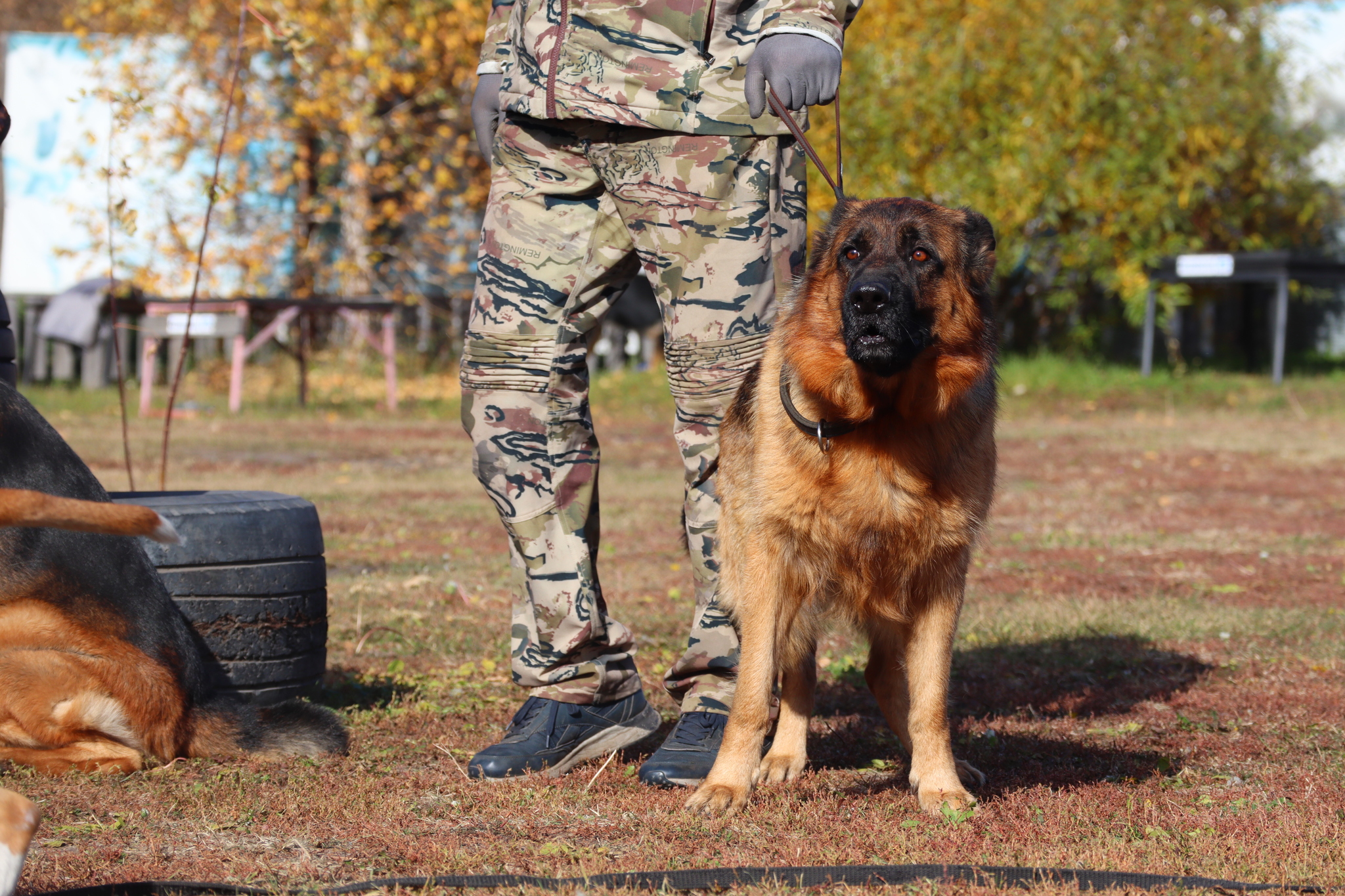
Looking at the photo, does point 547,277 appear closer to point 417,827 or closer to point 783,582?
point 783,582

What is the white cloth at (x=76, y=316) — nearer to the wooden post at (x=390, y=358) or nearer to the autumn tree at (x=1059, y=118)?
the wooden post at (x=390, y=358)

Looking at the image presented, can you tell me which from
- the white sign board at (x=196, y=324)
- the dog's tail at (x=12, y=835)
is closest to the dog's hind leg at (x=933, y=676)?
the dog's tail at (x=12, y=835)

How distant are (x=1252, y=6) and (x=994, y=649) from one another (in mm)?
18306

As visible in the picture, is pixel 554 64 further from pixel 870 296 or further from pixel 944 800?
pixel 944 800

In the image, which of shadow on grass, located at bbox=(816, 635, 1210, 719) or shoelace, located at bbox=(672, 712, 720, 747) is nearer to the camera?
shoelace, located at bbox=(672, 712, 720, 747)

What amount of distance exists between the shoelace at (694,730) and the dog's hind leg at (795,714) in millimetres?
186

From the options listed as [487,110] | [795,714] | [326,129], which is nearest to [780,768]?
[795,714]

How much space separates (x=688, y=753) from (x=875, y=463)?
1017 millimetres

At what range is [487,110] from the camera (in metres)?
4.09

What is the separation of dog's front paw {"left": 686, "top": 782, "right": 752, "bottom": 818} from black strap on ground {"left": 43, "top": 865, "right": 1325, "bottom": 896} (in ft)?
1.71

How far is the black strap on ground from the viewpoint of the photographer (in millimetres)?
2564

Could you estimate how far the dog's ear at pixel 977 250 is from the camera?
10.9 feet

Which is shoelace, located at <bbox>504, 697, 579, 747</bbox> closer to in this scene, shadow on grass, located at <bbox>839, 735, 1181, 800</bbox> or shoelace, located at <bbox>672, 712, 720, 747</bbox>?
shoelace, located at <bbox>672, 712, 720, 747</bbox>

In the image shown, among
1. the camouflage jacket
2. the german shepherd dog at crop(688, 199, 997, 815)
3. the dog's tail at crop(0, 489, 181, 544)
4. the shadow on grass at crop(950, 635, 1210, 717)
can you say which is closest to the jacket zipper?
the camouflage jacket
